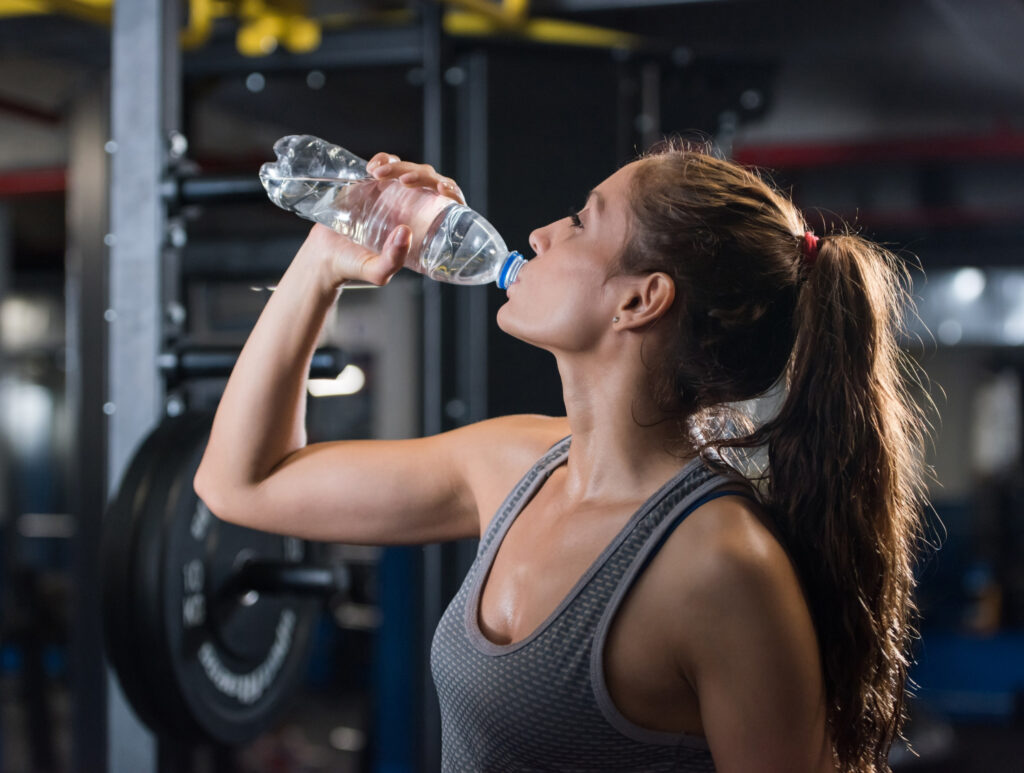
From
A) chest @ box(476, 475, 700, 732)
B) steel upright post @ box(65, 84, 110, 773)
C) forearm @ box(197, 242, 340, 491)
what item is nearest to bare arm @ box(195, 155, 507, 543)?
forearm @ box(197, 242, 340, 491)

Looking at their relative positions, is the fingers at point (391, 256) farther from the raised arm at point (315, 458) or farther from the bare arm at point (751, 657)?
the bare arm at point (751, 657)

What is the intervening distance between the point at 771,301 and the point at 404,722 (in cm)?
326

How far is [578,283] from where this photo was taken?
103 cm

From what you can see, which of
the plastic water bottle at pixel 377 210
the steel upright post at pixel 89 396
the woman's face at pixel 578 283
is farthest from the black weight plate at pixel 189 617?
the steel upright post at pixel 89 396

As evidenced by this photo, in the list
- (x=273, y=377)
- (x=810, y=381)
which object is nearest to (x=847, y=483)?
(x=810, y=381)

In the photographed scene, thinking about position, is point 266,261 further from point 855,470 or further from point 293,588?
point 855,470

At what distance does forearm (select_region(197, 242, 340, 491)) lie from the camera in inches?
47.6

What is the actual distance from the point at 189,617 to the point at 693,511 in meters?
0.84

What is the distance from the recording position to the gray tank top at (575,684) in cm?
93

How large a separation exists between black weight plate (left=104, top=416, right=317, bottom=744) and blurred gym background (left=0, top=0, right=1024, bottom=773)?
0.11 meters

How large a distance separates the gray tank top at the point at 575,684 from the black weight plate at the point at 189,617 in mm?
566

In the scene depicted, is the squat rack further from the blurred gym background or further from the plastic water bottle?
the plastic water bottle

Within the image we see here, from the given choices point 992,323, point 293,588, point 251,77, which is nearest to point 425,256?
point 293,588

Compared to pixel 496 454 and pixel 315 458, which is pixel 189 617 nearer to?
pixel 315 458
